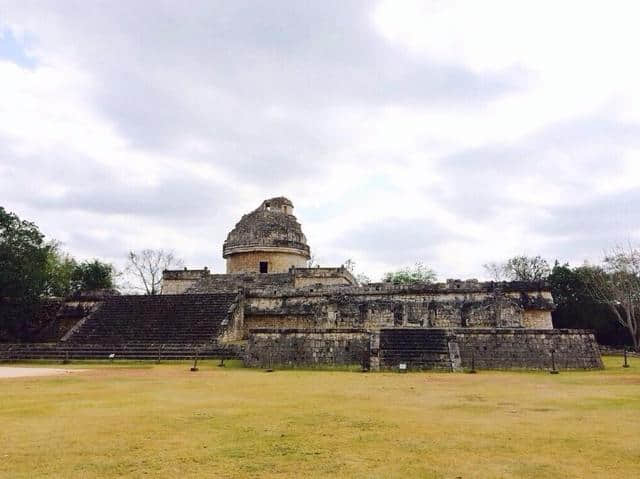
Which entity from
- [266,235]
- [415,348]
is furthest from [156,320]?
[415,348]

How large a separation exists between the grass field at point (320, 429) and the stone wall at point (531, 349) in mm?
3955

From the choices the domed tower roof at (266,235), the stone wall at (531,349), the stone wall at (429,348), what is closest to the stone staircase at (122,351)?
the stone wall at (429,348)

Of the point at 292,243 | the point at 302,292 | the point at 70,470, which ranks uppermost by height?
the point at 292,243

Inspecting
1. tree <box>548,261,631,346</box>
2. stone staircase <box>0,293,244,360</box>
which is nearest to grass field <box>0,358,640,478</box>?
stone staircase <box>0,293,244,360</box>

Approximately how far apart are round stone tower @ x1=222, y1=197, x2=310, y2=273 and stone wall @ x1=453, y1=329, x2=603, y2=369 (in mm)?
15058

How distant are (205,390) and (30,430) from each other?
4.38m

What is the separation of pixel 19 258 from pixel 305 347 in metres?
14.4

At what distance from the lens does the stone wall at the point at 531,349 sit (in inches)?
628

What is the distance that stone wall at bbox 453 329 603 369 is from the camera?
16.0m

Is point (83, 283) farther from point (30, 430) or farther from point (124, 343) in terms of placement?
point (30, 430)

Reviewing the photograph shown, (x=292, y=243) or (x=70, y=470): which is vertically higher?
(x=292, y=243)

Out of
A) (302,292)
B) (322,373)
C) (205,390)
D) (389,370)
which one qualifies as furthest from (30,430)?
(302,292)

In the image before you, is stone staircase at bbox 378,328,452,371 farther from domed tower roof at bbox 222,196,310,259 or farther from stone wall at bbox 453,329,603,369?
domed tower roof at bbox 222,196,310,259

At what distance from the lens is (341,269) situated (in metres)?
29.0
